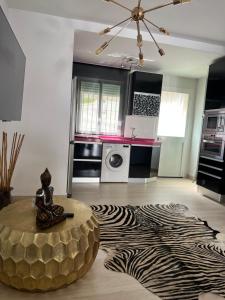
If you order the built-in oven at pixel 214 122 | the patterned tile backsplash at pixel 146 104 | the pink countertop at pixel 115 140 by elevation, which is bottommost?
the pink countertop at pixel 115 140

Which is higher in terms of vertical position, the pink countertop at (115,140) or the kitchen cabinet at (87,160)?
the pink countertop at (115,140)

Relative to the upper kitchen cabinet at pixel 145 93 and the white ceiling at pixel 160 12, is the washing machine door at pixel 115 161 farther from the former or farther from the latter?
→ the white ceiling at pixel 160 12

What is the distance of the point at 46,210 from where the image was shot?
1.38 metres

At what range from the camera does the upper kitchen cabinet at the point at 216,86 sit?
3779mm

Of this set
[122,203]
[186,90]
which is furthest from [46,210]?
[186,90]

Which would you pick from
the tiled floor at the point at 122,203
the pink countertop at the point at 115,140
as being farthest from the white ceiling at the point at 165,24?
the tiled floor at the point at 122,203

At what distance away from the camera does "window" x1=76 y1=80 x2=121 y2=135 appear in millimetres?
4980

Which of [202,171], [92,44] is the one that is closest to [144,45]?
[92,44]

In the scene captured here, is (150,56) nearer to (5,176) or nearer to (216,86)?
(216,86)

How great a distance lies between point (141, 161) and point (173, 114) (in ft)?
5.01

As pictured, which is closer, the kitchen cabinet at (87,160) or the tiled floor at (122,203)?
the tiled floor at (122,203)

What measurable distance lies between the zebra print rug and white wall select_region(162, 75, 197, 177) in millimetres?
2755

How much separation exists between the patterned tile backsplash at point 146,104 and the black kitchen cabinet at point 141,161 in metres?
0.77

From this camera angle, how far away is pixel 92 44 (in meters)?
3.68
